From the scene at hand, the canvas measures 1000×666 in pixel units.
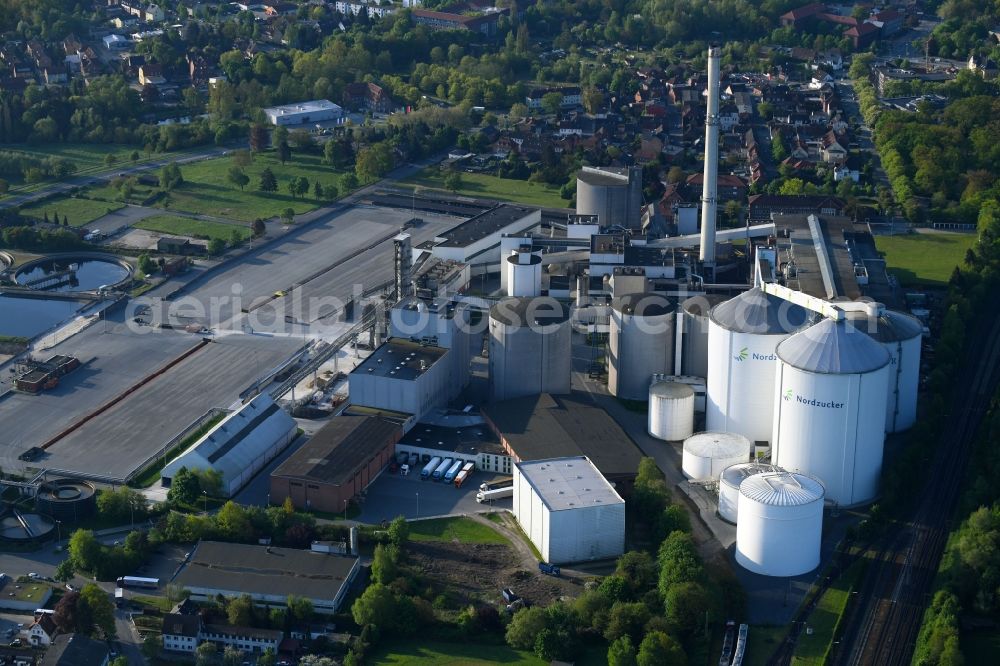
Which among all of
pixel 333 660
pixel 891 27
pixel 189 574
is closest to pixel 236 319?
pixel 189 574

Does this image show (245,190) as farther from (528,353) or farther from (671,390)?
(671,390)

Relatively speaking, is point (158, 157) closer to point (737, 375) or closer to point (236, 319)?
point (236, 319)

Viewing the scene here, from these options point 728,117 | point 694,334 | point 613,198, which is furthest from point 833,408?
point 728,117

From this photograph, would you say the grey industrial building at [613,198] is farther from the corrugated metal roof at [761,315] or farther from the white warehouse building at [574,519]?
the white warehouse building at [574,519]

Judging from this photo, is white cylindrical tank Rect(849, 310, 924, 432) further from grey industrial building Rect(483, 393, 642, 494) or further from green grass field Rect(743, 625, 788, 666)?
green grass field Rect(743, 625, 788, 666)

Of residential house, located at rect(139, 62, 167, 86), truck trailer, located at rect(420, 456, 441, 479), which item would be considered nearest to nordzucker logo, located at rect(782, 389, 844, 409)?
truck trailer, located at rect(420, 456, 441, 479)
